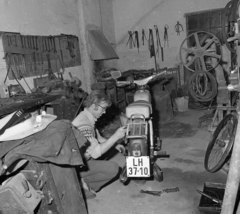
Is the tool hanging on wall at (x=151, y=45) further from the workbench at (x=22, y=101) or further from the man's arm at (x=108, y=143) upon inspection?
the man's arm at (x=108, y=143)

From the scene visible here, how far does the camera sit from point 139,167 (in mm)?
2635

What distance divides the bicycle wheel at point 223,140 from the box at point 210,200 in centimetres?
45

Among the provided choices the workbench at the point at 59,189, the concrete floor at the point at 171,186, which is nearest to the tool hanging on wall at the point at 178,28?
the concrete floor at the point at 171,186

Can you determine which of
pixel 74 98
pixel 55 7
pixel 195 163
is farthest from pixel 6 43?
pixel 195 163

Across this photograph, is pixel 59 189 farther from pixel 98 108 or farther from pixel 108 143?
pixel 98 108

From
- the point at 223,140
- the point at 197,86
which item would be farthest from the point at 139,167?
the point at 197,86

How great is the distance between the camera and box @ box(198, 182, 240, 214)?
2377 millimetres

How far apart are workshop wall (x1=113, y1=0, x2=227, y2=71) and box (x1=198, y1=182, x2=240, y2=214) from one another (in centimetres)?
538

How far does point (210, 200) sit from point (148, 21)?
611 cm

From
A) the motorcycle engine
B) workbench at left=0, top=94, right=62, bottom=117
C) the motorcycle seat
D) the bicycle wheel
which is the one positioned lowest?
the bicycle wheel

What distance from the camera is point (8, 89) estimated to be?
12.6ft

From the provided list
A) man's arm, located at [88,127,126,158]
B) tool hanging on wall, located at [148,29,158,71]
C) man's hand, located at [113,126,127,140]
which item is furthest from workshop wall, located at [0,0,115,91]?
man's hand, located at [113,126,127,140]

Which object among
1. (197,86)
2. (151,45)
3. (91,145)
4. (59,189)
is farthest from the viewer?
(151,45)

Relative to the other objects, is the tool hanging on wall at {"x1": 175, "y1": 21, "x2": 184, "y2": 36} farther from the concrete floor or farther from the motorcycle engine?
the motorcycle engine
